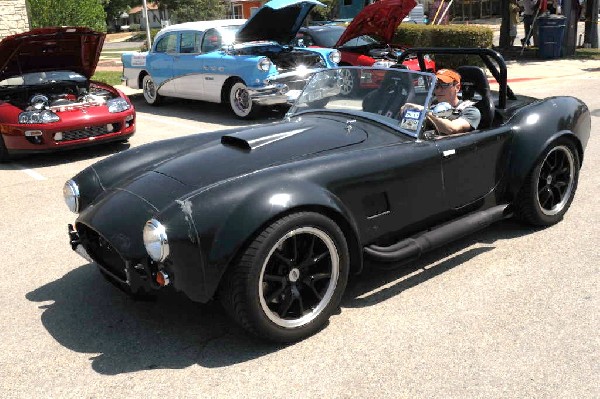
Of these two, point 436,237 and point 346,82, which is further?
point 346,82

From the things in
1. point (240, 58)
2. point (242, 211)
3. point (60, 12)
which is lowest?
point (242, 211)

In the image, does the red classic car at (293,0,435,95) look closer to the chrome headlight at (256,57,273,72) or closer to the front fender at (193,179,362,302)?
the chrome headlight at (256,57,273,72)

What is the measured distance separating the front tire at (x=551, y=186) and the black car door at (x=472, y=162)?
34 cm

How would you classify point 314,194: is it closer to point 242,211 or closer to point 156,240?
point 242,211

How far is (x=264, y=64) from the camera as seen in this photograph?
10.2 m

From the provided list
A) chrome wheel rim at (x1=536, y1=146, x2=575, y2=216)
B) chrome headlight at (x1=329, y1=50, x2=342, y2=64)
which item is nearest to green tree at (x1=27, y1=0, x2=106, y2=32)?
chrome headlight at (x1=329, y1=50, x2=342, y2=64)

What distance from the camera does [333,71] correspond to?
181 inches

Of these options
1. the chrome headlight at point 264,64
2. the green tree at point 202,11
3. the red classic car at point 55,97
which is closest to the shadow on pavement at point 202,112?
the chrome headlight at point 264,64

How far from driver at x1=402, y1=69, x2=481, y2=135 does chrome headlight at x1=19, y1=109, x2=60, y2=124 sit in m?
5.34

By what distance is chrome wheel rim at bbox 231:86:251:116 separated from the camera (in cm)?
1056

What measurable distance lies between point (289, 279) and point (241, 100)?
7805 mm

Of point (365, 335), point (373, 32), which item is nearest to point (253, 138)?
point (365, 335)

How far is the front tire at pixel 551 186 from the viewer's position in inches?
179

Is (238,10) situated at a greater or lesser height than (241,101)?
greater
